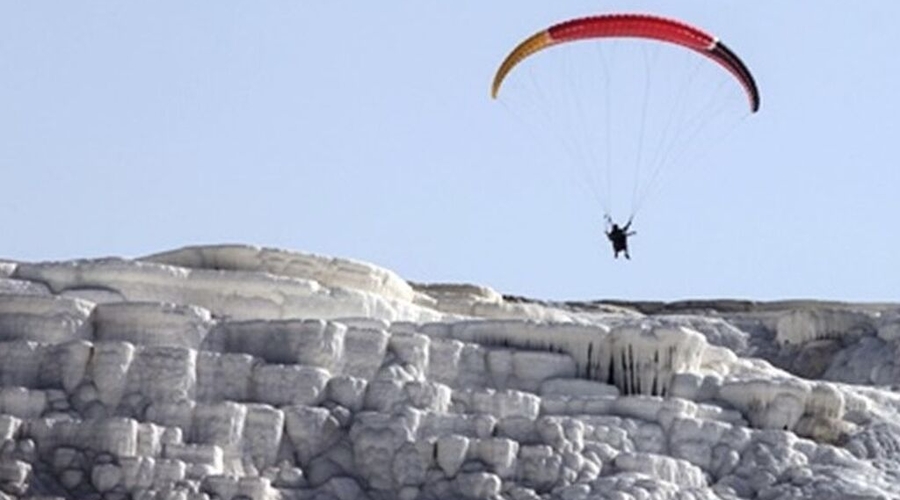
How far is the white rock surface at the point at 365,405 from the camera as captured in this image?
100 feet

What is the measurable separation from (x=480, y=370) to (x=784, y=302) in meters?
15.9

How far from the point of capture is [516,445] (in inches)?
1218

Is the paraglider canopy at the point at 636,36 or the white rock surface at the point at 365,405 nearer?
the white rock surface at the point at 365,405

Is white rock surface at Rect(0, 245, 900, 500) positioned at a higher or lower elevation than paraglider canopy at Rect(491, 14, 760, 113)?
lower

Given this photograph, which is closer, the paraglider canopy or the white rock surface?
the white rock surface

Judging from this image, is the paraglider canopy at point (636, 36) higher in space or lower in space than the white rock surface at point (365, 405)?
higher

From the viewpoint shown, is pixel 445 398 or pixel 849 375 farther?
pixel 849 375

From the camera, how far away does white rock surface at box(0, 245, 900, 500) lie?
3059 centimetres

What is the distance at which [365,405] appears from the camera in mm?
31688

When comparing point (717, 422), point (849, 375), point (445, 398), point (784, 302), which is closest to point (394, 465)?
point (445, 398)

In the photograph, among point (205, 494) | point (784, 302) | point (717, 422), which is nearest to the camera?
point (205, 494)

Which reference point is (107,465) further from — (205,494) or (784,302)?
(784,302)

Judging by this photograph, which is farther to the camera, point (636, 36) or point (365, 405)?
point (636, 36)

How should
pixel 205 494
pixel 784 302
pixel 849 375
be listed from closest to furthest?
pixel 205 494
pixel 849 375
pixel 784 302
